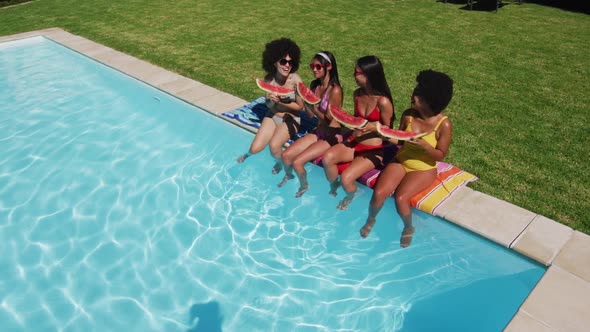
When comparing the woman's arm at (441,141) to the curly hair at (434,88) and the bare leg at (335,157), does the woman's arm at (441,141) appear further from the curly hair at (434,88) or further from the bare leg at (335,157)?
the bare leg at (335,157)

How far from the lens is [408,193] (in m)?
5.29

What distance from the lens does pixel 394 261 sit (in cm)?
526

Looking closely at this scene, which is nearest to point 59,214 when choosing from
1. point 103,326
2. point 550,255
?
point 103,326

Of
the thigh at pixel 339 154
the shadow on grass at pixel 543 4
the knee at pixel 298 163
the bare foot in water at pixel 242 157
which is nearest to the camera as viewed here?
the thigh at pixel 339 154

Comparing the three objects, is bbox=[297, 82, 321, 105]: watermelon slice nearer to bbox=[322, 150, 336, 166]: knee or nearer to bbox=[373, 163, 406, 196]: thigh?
bbox=[322, 150, 336, 166]: knee

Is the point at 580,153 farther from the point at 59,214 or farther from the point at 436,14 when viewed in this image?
the point at 436,14

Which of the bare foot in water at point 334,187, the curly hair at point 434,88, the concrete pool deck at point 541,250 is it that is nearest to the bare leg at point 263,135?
the bare foot in water at point 334,187

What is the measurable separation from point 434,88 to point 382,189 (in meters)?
1.43

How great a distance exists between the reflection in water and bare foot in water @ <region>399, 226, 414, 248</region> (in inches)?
96.6

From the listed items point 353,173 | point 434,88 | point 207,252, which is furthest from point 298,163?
point 434,88

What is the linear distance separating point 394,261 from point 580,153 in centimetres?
362

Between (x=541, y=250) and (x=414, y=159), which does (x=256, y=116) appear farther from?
(x=541, y=250)

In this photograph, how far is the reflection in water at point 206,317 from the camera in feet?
15.6

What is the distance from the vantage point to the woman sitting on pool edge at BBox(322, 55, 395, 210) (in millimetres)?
5445
